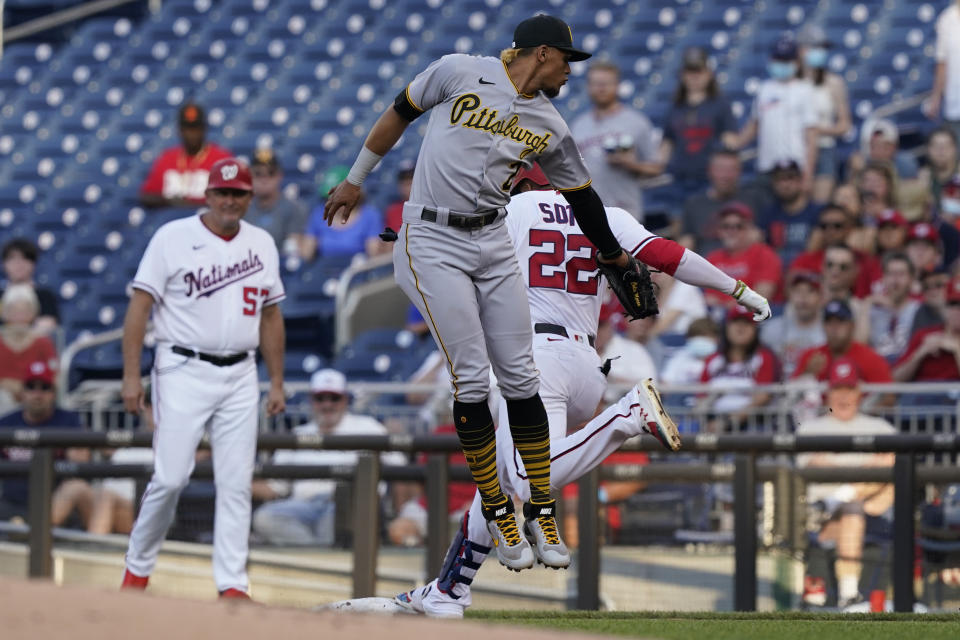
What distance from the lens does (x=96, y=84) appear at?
54.1 feet

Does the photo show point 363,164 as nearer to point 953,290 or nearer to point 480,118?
point 480,118

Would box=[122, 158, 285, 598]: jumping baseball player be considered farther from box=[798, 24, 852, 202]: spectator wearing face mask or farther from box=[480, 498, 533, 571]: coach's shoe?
box=[798, 24, 852, 202]: spectator wearing face mask

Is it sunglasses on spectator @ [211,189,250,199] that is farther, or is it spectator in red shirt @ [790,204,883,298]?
spectator in red shirt @ [790,204,883,298]

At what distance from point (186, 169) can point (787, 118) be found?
4.72 m

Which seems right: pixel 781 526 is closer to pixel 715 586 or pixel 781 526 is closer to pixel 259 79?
pixel 715 586

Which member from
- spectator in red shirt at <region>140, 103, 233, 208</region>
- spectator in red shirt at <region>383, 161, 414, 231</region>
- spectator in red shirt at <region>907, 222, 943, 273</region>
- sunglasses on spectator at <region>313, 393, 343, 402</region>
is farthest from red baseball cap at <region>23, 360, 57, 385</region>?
spectator in red shirt at <region>907, 222, 943, 273</region>

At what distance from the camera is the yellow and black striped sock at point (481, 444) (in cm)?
542

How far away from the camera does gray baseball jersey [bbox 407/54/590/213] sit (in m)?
5.23

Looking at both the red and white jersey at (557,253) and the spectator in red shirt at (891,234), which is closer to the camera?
the red and white jersey at (557,253)

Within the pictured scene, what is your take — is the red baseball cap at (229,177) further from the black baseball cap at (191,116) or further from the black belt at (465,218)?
the black baseball cap at (191,116)

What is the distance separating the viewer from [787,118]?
11.6 meters

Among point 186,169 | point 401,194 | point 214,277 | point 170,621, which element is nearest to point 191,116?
point 186,169

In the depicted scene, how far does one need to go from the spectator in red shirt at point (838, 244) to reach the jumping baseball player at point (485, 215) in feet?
15.4

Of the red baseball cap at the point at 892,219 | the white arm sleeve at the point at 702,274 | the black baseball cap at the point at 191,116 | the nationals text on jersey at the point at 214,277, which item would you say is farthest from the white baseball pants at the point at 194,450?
the black baseball cap at the point at 191,116
